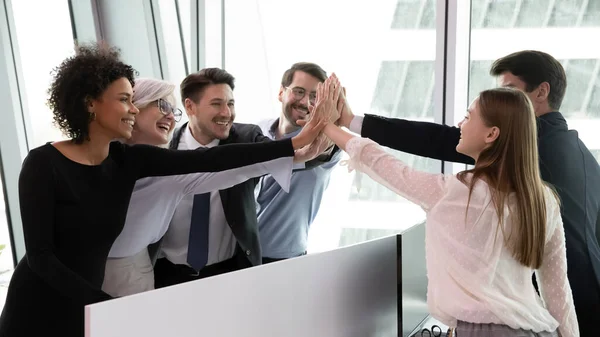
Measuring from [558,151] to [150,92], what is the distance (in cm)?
144

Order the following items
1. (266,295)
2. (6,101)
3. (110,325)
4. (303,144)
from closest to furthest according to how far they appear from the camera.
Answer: (110,325) < (266,295) < (303,144) < (6,101)

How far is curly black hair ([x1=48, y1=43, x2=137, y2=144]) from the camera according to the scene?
2.19 m

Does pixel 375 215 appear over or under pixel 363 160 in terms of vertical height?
under

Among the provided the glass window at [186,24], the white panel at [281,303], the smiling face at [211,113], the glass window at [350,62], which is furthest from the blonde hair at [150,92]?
the glass window at [186,24]

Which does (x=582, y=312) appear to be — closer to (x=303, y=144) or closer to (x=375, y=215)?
(x=303, y=144)

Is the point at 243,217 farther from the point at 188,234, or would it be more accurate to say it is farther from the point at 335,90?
the point at 335,90

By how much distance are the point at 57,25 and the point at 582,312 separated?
366 centimetres

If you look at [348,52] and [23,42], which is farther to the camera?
[348,52]

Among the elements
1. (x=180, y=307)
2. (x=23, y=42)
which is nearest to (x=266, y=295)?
(x=180, y=307)

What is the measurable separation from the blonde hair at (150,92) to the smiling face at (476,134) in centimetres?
112

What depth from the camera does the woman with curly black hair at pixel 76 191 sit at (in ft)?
6.63

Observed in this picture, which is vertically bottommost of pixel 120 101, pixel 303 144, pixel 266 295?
pixel 266 295

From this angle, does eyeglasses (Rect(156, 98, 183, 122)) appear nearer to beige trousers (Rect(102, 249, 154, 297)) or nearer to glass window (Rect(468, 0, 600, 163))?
beige trousers (Rect(102, 249, 154, 297))

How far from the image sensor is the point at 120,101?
224cm
